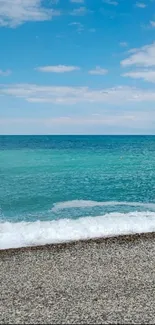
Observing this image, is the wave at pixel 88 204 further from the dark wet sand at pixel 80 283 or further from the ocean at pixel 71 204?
the dark wet sand at pixel 80 283

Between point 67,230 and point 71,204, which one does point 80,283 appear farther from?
point 71,204

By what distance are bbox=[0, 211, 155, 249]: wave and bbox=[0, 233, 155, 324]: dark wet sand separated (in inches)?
35.5

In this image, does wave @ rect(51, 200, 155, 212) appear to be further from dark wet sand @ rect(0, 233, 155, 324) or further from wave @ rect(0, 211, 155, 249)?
dark wet sand @ rect(0, 233, 155, 324)

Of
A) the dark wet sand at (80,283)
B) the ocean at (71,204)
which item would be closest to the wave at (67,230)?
the ocean at (71,204)

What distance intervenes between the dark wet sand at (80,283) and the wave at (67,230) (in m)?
0.90

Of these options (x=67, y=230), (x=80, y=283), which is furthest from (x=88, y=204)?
(x=80, y=283)

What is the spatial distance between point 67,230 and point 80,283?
14.8ft

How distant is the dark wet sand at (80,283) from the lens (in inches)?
257

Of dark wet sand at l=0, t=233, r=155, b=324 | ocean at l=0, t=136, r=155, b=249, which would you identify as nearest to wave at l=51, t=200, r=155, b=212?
ocean at l=0, t=136, r=155, b=249

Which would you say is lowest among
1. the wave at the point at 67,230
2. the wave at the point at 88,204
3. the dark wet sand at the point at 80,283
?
the wave at the point at 88,204

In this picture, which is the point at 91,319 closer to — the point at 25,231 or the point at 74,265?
the point at 74,265

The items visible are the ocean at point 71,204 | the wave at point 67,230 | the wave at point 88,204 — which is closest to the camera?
the wave at point 67,230

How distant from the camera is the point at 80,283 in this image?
791 centimetres

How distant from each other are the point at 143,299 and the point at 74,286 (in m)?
1.41
